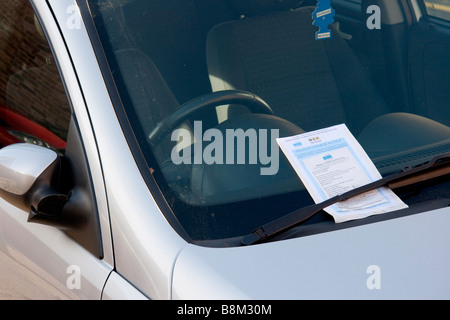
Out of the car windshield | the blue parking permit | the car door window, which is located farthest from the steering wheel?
the blue parking permit

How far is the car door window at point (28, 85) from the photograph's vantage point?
1949 millimetres

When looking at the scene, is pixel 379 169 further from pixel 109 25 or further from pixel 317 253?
pixel 109 25

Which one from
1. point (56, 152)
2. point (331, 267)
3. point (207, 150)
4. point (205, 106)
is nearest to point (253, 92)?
point (205, 106)

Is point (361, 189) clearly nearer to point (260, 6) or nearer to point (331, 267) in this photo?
point (331, 267)

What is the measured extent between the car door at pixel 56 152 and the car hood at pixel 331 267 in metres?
0.28

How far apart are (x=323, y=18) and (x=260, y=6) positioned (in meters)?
0.22

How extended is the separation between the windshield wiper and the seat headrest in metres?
0.77

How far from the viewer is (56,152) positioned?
1.83 metres

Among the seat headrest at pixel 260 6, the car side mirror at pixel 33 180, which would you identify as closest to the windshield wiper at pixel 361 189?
the car side mirror at pixel 33 180

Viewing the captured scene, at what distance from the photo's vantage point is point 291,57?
7.04 feet

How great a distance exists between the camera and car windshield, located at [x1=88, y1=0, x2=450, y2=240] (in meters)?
1.80

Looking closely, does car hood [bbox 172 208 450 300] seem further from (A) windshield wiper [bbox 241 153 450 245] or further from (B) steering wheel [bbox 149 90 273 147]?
(B) steering wheel [bbox 149 90 273 147]

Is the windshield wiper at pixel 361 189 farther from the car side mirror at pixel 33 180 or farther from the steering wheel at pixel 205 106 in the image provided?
the car side mirror at pixel 33 180

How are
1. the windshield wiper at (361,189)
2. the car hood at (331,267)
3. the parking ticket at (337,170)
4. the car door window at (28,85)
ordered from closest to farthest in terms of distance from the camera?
the car hood at (331,267) → the windshield wiper at (361,189) → the parking ticket at (337,170) → the car door window at (28,85)
